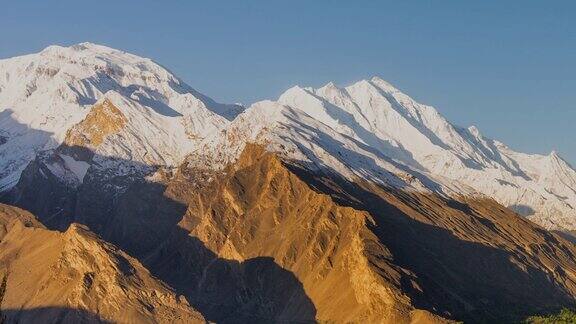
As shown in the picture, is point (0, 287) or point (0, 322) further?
point (0, 322)
